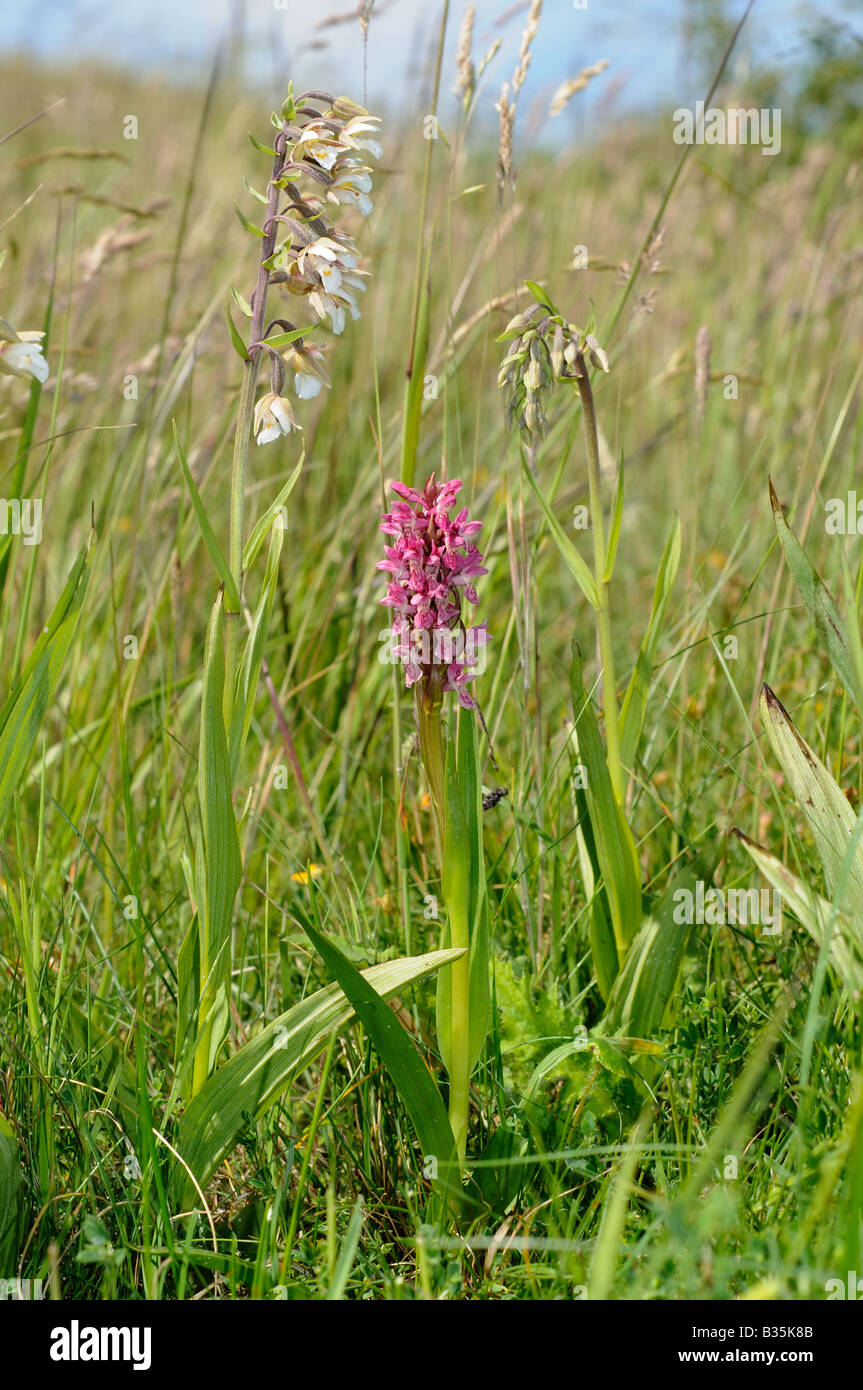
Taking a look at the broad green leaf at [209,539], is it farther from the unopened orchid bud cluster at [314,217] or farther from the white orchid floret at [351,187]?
the white orchid floret at [351,187]

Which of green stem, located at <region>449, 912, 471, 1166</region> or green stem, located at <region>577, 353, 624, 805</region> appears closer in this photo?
green stem, located at <region>449, 912, 471, 1166</region>

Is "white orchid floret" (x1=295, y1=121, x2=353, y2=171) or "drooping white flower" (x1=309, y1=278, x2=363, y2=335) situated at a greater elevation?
"white orchid floret" (x1=295, y1=121, x2=353, y2=171)

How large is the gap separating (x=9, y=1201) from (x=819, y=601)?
147 cm

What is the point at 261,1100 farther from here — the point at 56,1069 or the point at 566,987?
the point at 566,987

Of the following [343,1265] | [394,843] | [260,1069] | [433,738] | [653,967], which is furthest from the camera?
[394,843]

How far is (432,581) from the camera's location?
4.83ft

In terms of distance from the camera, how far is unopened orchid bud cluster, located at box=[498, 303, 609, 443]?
5.24 feet

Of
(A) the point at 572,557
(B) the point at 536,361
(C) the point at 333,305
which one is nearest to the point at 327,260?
(C) the point at 333,305

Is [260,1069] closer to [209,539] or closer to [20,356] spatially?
[209,539]

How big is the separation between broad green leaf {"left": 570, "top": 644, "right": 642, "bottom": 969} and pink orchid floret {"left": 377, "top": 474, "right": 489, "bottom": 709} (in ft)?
0.73

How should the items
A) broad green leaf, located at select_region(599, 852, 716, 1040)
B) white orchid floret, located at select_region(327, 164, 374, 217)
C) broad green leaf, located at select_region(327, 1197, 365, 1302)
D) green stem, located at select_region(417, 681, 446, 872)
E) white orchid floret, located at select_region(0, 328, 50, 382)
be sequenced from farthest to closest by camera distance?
broad green leaf, located at select_region(599, 852, 716, 1040)
green stem, located at select_region(417, 681, 446, 872)
white orchid floret, located at select_region(327, 164, 374, 217)
white orchid floret, located at select_region(0, 328, 50, 382)
broad green leaf, located at select_region(327, 1197, 365, 1302)

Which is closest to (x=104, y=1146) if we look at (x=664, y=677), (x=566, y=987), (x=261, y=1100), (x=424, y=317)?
(x=261, y=1100)

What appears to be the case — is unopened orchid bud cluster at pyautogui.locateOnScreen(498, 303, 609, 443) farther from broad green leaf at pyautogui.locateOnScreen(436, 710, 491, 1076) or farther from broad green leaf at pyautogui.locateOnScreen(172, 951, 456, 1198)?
broad green leaf at pyautogui.locateOnScreen(172, 951, 456, 1198)

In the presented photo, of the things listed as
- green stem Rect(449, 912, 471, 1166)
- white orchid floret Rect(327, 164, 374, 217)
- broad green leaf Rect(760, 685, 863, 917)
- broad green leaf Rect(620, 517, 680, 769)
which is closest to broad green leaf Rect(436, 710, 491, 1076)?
green stem Rect(449, 912, 471, 1166)
